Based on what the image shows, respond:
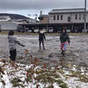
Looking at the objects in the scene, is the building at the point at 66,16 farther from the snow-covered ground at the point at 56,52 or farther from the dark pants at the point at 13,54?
the dark pants at the point at 13,54

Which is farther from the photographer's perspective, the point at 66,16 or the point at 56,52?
the point at 66,16

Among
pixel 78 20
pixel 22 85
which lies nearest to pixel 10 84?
pixel 22 85

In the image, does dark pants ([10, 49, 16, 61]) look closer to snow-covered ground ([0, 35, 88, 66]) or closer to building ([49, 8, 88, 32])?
snow-covered ground ([0, 35, 88, 66])

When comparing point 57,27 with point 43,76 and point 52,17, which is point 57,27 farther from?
point 43,76

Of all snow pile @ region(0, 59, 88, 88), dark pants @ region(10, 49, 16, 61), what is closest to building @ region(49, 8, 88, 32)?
dark pants @ region(10, 49, 16, 61)

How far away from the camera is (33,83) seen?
727 centimetres

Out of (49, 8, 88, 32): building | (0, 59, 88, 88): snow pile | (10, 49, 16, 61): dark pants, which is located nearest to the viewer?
(0, 59, 88, 88): snow pile

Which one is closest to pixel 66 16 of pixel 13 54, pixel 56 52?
pixel 56 52

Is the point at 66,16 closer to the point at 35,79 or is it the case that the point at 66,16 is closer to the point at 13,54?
the point at 13,54

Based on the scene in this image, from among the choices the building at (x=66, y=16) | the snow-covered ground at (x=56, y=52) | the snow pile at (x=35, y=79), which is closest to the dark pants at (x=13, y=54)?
the snow-covered ground at (x=56, y=52)

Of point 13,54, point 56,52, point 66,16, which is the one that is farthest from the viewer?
A: point 66,16

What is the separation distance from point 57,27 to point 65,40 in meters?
57.5

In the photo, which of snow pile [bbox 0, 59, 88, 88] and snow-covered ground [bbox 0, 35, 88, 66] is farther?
snow-covered ground [bbox 0, 35, 88, 66]

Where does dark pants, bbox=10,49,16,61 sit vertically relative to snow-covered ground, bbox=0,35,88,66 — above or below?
above
